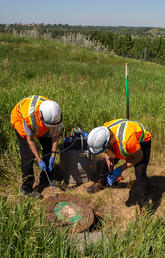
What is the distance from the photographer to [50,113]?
273 centimetres

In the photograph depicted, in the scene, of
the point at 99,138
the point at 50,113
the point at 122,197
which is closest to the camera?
the point at 99,138

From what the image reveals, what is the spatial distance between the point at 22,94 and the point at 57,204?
2.43m

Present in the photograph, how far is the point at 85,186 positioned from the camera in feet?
12.4

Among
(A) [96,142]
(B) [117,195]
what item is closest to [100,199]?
(B) [117,195]

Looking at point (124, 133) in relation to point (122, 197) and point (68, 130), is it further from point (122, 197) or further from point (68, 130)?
point (68, 130)

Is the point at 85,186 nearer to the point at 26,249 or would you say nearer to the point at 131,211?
the point at 131,211

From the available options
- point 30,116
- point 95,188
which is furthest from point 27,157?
point 95,188

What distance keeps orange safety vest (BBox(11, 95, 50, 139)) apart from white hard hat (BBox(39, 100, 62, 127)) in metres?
0.14

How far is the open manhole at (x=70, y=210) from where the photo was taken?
280cm

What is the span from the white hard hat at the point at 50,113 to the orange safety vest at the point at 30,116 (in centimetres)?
14

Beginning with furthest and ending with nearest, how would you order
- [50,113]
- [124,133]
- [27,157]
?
[27,157] < [50,113] < [124,133]

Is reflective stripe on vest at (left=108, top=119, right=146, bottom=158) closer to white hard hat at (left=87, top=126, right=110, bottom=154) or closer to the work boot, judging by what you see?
white hard hat at (left=87, top=126, right=110, bottom=154)

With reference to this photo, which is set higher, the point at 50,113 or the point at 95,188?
the point at 50,113

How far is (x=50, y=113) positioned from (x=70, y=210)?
1193mm
